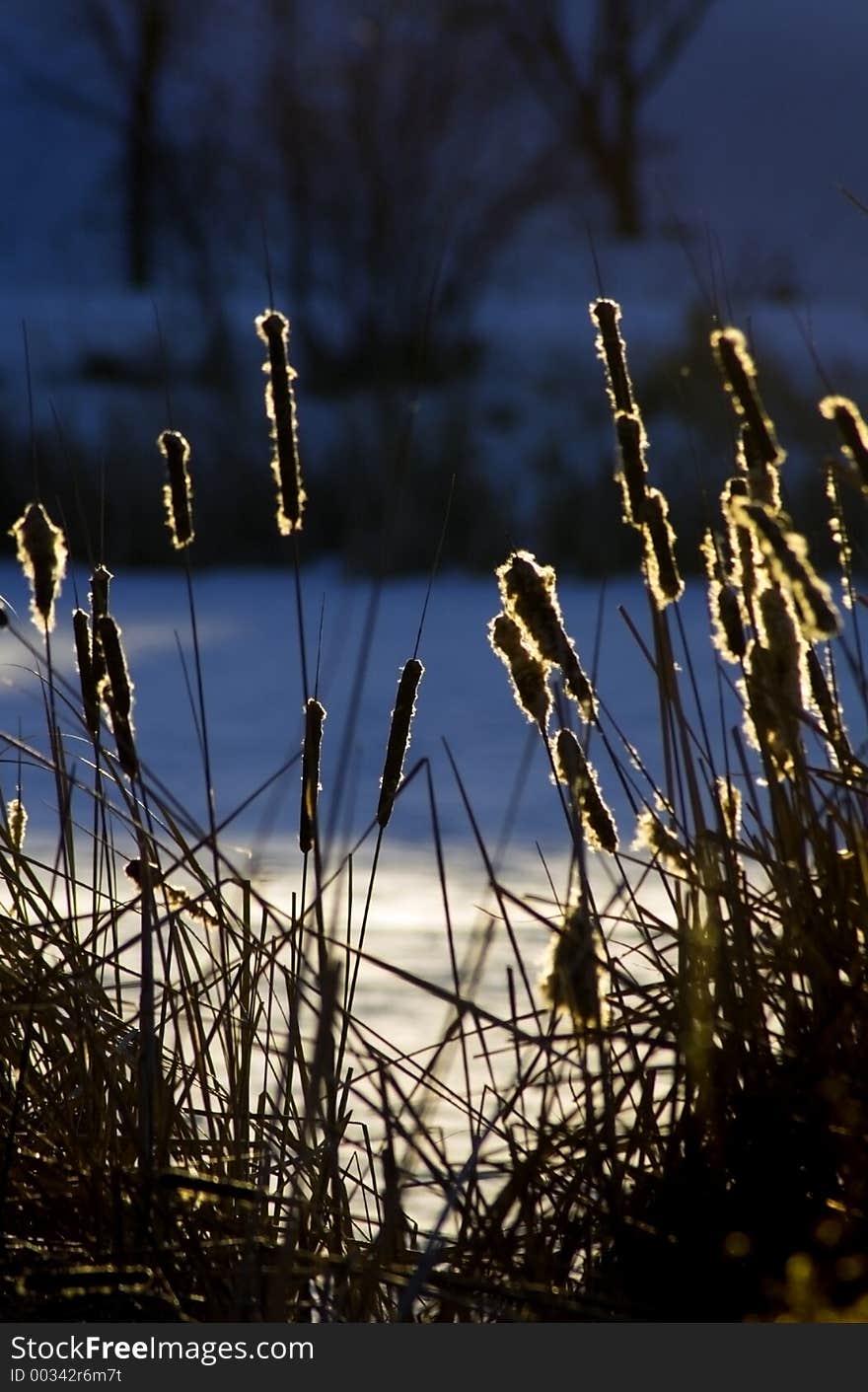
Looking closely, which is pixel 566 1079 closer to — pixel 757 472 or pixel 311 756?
pixel 311 756

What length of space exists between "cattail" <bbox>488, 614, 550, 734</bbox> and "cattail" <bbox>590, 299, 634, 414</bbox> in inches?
5.2

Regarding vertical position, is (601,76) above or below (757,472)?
above

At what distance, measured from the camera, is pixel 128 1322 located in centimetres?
70

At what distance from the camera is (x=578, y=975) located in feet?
2.36

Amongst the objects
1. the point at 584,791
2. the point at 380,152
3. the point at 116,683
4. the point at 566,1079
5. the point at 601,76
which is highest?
the point at 601,76

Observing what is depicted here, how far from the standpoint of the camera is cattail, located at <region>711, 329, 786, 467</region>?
2.69ft

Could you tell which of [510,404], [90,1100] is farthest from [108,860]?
[510,404]

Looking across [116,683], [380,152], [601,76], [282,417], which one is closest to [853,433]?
[282,417]

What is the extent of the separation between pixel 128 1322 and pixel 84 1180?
0.11 metres

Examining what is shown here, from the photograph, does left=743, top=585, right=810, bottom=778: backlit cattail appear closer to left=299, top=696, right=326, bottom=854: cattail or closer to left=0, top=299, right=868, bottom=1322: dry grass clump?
left=0, top=299, right=868, bottom=1322: dry grass clump

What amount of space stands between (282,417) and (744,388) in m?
0.24

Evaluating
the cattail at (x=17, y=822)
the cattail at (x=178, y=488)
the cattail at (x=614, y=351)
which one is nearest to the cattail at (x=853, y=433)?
the cattail at (x=614, y=351)

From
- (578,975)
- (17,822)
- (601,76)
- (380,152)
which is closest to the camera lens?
(578,975)

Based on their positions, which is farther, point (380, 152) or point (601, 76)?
point (601, 76)
